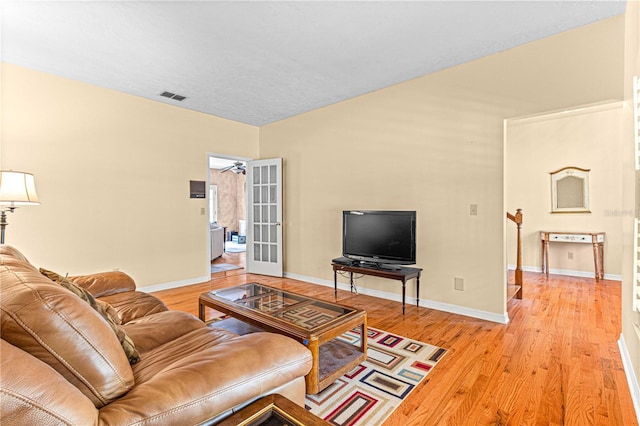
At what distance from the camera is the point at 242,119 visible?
5.38 meters

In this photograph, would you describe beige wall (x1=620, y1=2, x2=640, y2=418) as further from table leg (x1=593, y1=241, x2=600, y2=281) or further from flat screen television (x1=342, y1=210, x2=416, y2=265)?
table leg (x1=593, y1=241, x2=600, y2=281)

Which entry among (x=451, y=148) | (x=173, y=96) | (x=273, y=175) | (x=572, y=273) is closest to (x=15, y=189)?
(x=173, y=96)

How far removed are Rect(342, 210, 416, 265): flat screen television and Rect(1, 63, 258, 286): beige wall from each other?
2.56 m

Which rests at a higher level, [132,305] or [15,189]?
[15,189]

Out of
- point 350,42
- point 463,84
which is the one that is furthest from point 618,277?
point 350,42

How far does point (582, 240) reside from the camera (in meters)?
5.24

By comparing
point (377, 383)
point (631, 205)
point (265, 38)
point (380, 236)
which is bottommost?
point (377, 383)

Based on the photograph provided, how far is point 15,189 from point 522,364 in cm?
444

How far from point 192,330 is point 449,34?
10.6ft

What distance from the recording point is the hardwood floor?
5.88ft

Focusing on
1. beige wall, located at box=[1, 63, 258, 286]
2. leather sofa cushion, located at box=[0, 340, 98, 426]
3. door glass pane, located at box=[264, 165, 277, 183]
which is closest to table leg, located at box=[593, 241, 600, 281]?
door glass pane, located at box=[264, 165, 277, 183]

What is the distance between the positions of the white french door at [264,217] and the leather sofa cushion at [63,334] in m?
4.36

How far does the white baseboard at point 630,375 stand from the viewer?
5.81ft

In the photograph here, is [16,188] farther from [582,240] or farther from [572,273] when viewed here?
[572,273]
